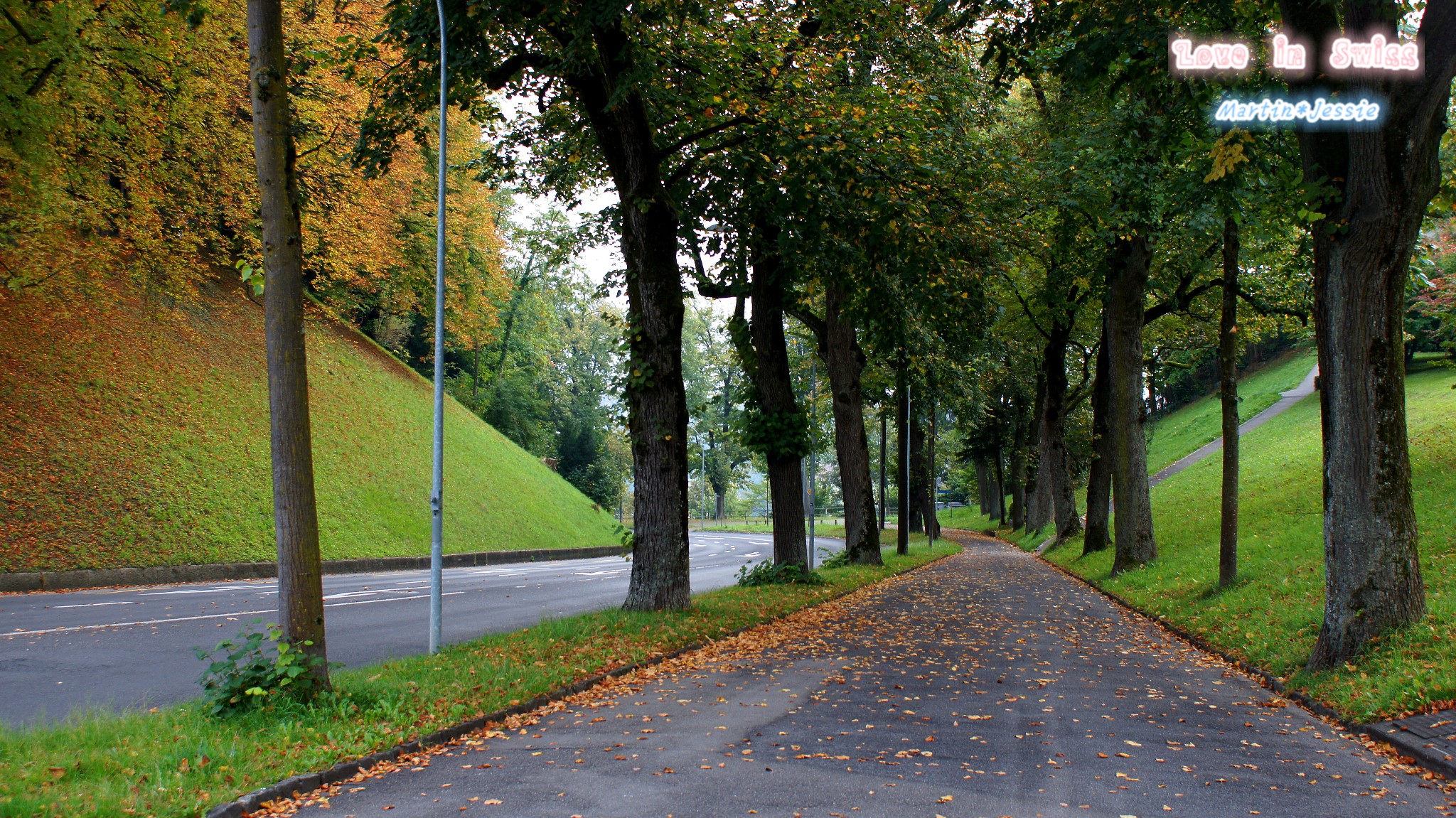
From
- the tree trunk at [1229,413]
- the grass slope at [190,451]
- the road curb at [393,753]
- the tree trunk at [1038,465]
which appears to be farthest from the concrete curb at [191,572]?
the tree trunk at [1038,465]

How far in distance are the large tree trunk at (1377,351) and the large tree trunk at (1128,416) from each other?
10.8 m

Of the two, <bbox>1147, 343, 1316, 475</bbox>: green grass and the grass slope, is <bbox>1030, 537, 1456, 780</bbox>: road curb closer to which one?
Result: the grass slope

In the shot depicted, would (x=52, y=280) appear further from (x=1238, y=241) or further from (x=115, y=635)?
(x=1238, y=241)

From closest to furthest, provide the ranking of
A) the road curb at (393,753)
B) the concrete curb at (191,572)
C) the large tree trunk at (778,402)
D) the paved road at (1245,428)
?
1. the road curb at (393,753)
2. the concrete curb at (191,572)
3. the large tree trunk at (778,402)
4. the paved road at (1245,428)

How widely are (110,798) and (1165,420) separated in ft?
240

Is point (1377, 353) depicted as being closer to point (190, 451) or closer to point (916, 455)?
point (190, 451)

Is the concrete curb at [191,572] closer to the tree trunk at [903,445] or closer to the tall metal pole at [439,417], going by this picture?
the tall metal pole at [439,417]

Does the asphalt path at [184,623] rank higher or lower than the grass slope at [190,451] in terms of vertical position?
lower

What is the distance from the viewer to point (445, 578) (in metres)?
21.1

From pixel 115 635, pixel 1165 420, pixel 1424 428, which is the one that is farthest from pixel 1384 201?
pixel 1165 420

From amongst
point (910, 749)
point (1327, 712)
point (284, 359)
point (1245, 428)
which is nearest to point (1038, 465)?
point (1245, 428)

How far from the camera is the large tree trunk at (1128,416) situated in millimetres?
18844

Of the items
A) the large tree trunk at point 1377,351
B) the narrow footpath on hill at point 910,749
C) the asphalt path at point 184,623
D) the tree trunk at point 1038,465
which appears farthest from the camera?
the tree trunk at point 1038,465

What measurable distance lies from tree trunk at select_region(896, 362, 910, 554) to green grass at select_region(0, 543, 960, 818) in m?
16.0
